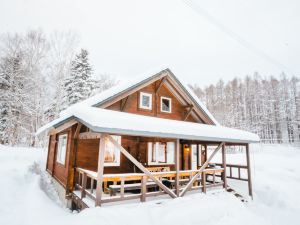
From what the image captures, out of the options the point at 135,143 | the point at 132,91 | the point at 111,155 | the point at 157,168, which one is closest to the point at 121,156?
the point at 111,155

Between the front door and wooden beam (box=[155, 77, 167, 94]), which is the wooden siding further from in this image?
the front door

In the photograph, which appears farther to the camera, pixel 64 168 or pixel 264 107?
pixel 264 107

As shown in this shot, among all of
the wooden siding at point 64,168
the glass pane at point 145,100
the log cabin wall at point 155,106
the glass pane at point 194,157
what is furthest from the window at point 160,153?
the wooden siding at point 64,168

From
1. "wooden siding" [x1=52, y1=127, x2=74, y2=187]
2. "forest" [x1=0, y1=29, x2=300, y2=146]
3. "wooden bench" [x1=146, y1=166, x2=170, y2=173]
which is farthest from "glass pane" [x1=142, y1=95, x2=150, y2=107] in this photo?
"forest" [x1=0, y1=29, x2=300, y2=146]

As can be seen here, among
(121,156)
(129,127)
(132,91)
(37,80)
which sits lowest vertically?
(121,156)

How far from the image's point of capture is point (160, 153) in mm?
10883

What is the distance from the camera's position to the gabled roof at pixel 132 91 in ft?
26.7

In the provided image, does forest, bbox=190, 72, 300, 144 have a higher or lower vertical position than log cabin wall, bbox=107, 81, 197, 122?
higher

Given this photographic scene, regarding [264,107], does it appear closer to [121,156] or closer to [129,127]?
[121,156]

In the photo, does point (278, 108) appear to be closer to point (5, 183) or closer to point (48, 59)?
point (48, 59)

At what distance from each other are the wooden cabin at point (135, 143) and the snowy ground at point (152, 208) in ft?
1.71

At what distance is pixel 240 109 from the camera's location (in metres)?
36.8

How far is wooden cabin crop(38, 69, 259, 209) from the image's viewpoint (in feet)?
19.3

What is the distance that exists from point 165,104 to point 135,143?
9.22 feet
